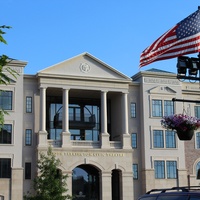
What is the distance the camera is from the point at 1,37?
1506cm

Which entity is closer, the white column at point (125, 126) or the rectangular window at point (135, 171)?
the white column at point (125, 126)

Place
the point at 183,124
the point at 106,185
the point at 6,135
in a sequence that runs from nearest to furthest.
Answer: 1. the point at 183,124
2. the point at 6,135
3. the point at 106,185

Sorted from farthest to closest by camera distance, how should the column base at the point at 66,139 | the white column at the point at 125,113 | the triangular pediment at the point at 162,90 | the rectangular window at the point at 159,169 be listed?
the triangular pediment at the point at 162,90 → the rectangular window at the point at 159,169 → the white column at the point at 125,113 → the column base at the point at 66,139

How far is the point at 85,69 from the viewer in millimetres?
50281

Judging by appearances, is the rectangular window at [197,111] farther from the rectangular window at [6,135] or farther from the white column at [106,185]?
the rectangular window at [6,135]

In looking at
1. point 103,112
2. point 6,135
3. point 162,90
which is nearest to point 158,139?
point 162,90

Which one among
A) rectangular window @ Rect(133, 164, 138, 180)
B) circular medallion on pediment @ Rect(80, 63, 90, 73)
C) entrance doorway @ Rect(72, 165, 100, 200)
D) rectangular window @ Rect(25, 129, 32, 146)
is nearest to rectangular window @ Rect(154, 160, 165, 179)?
rectangular window @ Rect(133, 164, 138, 180)

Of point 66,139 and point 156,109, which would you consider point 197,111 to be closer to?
point 156,109

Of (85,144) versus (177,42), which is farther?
(85,144)

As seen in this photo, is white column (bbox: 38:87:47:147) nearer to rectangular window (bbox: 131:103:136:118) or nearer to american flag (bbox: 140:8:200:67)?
rectangular window (bbox: 131:103:136:118)

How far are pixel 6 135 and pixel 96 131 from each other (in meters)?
10.6

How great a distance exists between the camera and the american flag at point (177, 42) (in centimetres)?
1600

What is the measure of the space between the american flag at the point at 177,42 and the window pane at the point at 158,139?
3413 cm

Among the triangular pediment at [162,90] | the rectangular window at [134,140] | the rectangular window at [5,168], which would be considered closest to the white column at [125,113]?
the rectangular window at [134,140]
